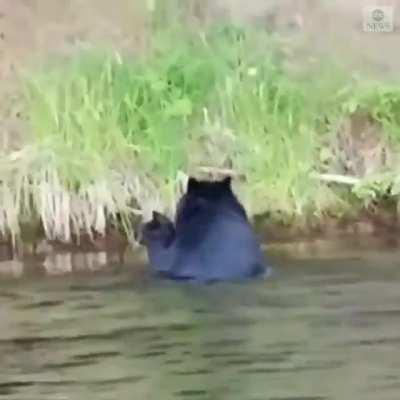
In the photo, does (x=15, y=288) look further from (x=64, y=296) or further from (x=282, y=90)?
(x=282, y=90)

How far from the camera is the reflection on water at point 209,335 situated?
317 centimetres

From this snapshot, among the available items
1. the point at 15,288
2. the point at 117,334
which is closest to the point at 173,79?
the point at 15,288

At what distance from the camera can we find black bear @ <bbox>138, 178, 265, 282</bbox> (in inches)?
175

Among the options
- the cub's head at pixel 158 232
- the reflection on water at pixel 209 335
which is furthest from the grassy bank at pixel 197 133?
the reflection on water at pixel 209 335

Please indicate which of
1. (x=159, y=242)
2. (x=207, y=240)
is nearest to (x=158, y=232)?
(x=159, y=242)

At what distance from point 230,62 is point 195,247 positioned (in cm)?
73

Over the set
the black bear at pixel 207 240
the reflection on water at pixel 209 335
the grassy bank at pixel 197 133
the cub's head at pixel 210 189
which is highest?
the grassy bank at pixel 197 133

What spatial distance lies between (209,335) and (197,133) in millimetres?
1398

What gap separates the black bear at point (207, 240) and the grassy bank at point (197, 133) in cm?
30

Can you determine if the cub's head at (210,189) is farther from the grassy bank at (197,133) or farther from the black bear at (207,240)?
the grassy bank at (197,133)

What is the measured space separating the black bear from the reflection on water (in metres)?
0.07

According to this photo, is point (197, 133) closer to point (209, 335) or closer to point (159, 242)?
point (159, 242)

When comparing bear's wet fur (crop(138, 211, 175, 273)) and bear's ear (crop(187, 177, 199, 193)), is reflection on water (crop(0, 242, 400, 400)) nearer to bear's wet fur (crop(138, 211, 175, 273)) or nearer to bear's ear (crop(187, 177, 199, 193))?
bear's wet fur (crop(138, 211, 175, 273))

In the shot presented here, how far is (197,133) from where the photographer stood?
5.00m
